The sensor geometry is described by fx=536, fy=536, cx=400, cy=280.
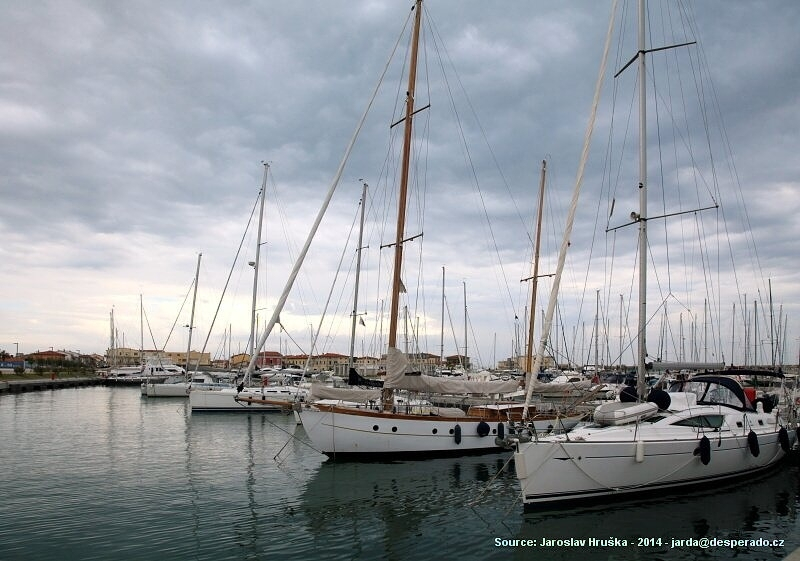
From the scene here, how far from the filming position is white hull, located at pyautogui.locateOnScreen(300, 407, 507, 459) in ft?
68.3

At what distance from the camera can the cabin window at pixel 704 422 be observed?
16.3 meters

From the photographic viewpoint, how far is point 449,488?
56.6 ft

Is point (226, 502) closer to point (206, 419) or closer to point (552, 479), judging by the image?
point (552, 479)

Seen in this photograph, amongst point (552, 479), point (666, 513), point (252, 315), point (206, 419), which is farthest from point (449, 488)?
point (252, 315)

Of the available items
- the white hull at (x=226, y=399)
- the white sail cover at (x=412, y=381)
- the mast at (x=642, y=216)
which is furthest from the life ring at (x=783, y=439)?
the white hull at (x=226, y=399)

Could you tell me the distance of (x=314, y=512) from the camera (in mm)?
14398

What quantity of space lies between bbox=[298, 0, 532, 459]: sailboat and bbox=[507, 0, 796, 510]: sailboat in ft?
22.3

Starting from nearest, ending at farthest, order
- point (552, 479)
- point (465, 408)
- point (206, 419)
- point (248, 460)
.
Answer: point (552, 479) < point (248, 460) < point (465, 408) < point (206, 419)

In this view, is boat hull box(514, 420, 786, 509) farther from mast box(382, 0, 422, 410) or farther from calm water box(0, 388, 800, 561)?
mast box(382, 0, 422, 410)

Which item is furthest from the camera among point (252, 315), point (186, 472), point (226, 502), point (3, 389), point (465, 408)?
point (3, 389)

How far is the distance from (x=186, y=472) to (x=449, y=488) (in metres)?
9.48

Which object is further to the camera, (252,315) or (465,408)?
(252,315)

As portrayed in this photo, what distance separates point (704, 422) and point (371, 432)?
11514 mm

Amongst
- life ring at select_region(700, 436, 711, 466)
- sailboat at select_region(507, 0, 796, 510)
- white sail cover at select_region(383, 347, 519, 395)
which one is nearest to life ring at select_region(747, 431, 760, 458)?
sailboat at select_region(507, 0, 796, 510)
